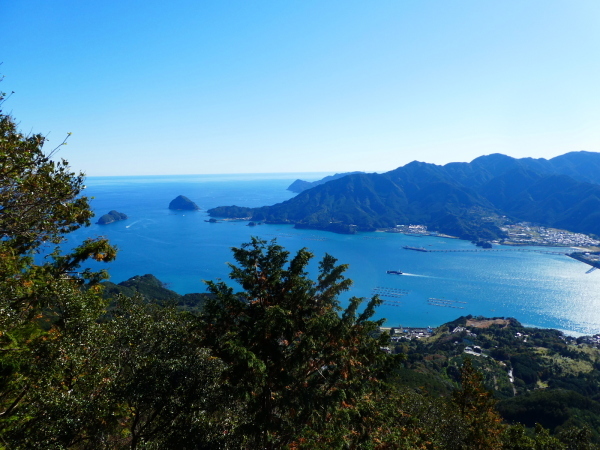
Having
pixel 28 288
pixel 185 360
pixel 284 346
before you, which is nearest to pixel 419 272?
pixel 284 346

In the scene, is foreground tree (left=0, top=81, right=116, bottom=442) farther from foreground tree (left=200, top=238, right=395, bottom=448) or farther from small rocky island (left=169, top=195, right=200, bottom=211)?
small rocky island (left=169, top=195, right=200, bottom=211)

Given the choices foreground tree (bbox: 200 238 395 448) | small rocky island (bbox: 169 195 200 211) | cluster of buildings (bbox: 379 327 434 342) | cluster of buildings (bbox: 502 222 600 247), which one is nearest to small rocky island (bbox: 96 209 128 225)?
small rocky island (bbox: 169 195 200 211)

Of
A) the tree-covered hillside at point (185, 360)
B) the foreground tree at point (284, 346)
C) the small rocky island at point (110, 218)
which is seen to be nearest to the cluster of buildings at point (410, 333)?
the tree-covered hillside at point (185, 360)

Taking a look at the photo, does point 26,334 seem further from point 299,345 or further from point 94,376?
point 299,345

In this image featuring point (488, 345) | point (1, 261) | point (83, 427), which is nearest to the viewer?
point (83, 427)

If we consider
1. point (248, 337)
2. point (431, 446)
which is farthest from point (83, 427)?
point (431, 446)
